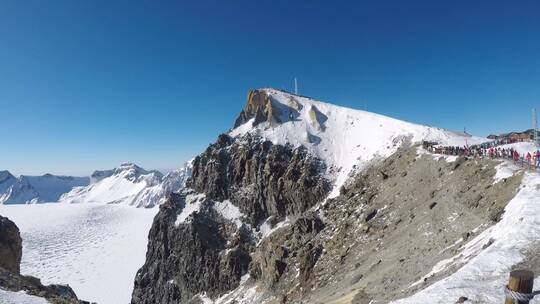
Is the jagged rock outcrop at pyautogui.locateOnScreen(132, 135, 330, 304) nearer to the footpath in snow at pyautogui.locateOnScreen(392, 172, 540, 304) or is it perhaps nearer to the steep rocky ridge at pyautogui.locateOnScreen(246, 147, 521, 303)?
the steep rocky ridge at pyautogui.locateOnScreen(246, 147, 521, 303)

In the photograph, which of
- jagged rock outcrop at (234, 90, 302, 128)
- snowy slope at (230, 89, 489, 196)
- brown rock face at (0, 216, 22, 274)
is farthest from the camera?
jagged rock outcrop at (234, 90, 302, 128)

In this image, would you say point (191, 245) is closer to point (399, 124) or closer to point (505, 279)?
point (399, 124)

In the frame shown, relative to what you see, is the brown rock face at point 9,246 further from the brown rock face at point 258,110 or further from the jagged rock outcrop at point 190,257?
the brown rock face at point 258,110

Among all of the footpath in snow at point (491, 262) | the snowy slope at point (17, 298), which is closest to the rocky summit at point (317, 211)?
the footpath in snow at point (491, 262)

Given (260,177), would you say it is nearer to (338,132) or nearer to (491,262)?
(338,132)

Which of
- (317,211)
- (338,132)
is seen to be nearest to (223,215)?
(317,211)

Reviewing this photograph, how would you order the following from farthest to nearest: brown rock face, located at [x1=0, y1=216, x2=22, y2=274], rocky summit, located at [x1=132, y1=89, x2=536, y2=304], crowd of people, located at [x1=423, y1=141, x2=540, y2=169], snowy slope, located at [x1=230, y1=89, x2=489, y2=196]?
snowy slope, located at [x1=230, y1=89, x2=489, y2=196] → brown rock face, located at [x1=0, y1=216, x2=22, y2=274] → crowd of people, located at [x1=423, y1=141, x2=540, y2=169] → rocky summit, located at [x1=132, y1=89, x2=536, y2=304]

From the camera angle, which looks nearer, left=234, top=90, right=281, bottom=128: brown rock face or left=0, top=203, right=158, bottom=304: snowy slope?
left=234, top=90, right=281, bottom=128: brown rock face

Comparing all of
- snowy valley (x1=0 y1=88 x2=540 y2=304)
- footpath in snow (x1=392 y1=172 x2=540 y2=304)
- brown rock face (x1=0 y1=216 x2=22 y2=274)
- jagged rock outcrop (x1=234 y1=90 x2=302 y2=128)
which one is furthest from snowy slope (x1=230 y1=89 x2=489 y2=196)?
brown rock face (x1=0 y1=216 x2=22 y2=274)
